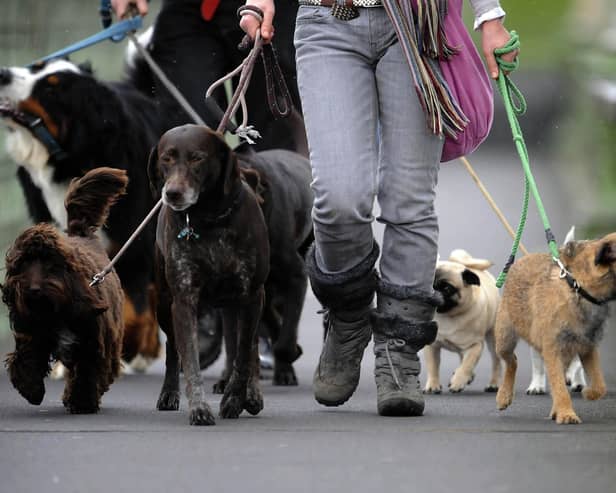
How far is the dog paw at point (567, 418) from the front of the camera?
637cm

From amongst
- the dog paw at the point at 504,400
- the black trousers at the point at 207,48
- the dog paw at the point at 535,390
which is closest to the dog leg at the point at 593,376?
the dog paw at the point at 504,400

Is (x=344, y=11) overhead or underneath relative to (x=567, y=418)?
overhead

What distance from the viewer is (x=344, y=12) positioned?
21.2 ft

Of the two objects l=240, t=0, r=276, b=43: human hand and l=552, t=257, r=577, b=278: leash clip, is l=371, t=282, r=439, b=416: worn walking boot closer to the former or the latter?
l=552, t=257, r=577, b=278: leash clip

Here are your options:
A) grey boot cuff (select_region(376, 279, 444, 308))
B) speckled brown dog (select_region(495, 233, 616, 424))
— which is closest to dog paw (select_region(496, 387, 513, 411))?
speckled brown dog (select_region(495, 233, 616, 424))

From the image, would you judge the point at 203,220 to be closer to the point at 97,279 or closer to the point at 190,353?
the point at 190,353

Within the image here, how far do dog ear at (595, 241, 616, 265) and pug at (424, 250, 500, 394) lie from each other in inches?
63.7

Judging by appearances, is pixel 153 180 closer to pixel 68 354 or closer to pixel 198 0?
pixel 68 354

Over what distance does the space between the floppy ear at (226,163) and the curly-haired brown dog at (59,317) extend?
80cm

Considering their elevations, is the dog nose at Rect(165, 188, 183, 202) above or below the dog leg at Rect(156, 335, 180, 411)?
above

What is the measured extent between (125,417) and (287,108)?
57.1 inches

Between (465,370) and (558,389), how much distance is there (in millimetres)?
1697

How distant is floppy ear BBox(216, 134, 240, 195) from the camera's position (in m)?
6.52

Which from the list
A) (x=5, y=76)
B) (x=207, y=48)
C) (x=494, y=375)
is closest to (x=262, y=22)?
(x=207, y=48)
